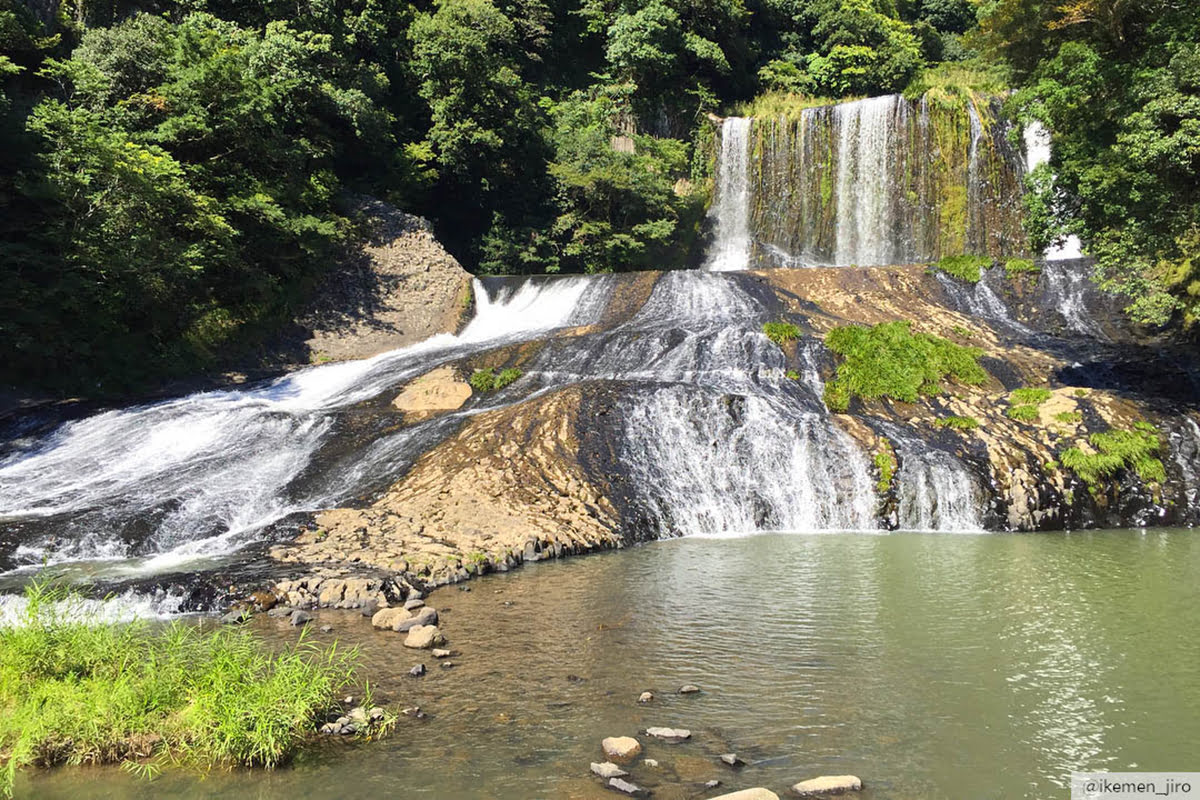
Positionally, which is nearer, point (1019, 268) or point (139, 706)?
point (139, 706)

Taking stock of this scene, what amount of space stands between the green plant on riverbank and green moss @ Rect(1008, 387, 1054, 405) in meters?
13.9

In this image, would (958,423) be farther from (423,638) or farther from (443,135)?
(443,135)

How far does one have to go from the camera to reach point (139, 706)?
18.0ft

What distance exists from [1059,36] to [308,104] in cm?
2037

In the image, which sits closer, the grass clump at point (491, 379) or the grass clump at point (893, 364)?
the grass clump at point (893, 364)

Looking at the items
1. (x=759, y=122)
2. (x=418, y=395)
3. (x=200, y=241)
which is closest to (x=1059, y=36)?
(x=418, y=395)

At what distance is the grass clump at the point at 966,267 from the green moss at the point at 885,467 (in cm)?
978

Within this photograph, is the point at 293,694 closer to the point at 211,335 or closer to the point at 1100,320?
the point at 211,335

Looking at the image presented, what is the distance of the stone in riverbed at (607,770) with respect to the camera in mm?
5070

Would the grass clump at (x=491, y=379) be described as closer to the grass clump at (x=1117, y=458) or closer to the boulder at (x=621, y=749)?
the grass clump at (x=1117, y=458)

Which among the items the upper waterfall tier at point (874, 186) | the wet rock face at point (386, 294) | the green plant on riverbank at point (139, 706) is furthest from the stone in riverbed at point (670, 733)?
the upper waterfall tier at point (874, 186)

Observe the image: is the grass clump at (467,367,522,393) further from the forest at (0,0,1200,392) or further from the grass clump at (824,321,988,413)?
the forest at (0,0,1200,392)

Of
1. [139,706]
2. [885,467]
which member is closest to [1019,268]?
[885,467]

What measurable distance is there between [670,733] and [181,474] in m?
11.1
